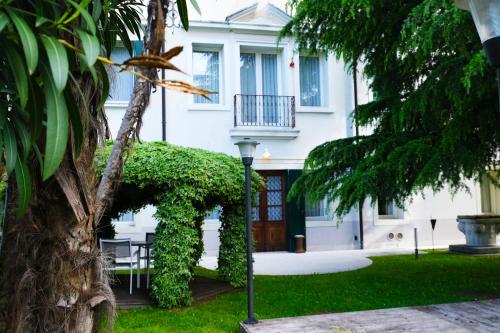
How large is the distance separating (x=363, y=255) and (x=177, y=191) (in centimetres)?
750

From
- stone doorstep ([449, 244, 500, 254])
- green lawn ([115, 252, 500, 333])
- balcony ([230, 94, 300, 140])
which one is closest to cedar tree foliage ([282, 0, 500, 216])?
green lawn ([115, 252, 500, 333])

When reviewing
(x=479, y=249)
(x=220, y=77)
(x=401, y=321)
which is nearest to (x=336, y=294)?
(x=401, y=321)

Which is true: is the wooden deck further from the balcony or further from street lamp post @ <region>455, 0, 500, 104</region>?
street lamp post @ <region>455, 0, 500, 104</region>

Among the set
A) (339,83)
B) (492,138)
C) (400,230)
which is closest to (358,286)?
(492,138)

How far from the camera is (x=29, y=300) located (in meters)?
1.64

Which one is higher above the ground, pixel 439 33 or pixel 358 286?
pixel 439 33

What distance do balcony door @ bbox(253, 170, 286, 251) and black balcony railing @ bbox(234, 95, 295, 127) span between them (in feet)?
5.04

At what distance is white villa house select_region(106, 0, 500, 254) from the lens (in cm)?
1262

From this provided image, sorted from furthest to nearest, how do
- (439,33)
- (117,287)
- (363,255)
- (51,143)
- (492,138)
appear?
(363,255) → (117,287) → (492,138) → (439,33) → (51,143)

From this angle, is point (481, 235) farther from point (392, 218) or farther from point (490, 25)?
point (490, 25)

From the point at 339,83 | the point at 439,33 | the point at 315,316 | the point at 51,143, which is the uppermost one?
the point at 339,83

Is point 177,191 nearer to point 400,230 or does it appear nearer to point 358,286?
point 358,286

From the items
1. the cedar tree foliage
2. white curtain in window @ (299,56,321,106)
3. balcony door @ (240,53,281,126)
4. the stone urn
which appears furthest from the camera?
white curtain in window @ (299,56,321,106)

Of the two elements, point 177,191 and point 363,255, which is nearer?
point 177,191
